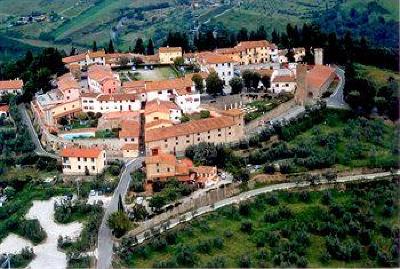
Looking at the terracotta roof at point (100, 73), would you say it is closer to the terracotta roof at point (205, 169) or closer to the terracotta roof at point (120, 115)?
the terracotta roof at point (120, 115)

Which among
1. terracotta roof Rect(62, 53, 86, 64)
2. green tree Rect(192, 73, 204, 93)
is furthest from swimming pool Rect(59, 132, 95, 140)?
terracotta roof Rect(62, 53, 86, 64)

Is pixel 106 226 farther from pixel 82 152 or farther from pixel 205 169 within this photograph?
pixel 82 152

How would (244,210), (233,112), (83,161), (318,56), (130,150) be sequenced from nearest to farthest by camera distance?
1. (244,210)
2. (83,161)
3. (130,150)
4. (233,112)
5. (318,56)

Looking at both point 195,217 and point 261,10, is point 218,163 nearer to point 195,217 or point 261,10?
point 195,217

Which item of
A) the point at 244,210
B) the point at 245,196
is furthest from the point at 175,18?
the point at 244,210

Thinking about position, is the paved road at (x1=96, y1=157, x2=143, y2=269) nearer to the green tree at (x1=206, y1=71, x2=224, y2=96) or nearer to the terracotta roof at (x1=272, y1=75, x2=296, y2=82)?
the green tree at (x1=206, y1=71, x2=224, y2=96)

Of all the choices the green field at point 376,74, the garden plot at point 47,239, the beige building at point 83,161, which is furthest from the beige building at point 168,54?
the garden plot at point 47,239
